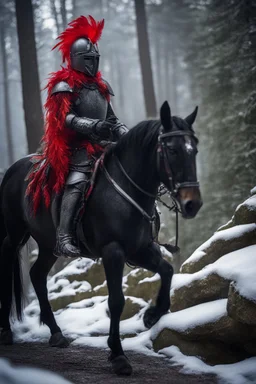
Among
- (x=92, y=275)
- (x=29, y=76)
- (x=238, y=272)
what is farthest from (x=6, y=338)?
(x=29, y=76)

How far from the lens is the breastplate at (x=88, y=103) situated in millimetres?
4902

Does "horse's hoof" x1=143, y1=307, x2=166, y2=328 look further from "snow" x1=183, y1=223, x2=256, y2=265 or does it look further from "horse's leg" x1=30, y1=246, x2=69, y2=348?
"horse's leg" x1=30, y1=246, x2=69, y2=348

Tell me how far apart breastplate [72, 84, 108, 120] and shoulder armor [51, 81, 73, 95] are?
0.57 feet

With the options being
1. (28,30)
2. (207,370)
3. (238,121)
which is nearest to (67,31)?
(207,370)

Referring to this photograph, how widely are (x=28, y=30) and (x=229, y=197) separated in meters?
6.64

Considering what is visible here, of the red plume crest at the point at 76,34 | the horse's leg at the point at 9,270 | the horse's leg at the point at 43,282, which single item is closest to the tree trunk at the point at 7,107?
the horse's leg at the point at 9,270

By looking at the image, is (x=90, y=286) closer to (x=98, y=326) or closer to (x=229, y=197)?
(x=98, y=326)

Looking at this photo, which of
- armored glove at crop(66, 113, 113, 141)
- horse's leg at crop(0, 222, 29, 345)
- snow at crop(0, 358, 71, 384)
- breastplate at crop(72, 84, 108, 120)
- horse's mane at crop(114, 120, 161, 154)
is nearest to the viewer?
snow at crop(0, 358, 71, 384)

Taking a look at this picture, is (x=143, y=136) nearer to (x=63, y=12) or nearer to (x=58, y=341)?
(x=58, y=341)

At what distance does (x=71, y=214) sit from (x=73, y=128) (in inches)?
39.4

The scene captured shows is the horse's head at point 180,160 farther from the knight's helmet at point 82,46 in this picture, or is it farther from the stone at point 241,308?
the knight's helmet at point 82,46

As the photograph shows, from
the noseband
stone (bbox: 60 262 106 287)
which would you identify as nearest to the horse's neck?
the noseband

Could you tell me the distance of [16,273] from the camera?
5.92m

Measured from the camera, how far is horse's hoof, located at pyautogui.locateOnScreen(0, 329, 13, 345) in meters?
5.59
